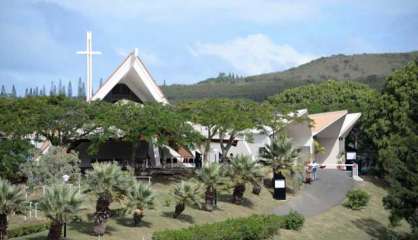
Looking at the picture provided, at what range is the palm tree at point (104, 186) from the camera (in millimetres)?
22812

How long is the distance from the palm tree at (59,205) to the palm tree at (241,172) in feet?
38.6

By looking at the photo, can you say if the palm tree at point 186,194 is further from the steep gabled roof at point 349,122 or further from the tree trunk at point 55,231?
the steep gabled roof at point 349,122

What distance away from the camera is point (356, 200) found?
117 feet

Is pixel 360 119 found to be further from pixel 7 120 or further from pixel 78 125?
pixel 7 120

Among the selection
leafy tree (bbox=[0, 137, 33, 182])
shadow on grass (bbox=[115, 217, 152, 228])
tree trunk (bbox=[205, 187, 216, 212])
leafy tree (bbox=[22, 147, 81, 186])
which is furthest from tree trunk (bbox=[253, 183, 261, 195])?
leafy tree (bbox=[0, 137, 33, 182])

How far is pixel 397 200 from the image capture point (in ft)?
96.9

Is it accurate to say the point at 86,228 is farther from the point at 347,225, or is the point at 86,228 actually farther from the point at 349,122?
the point at 349,122

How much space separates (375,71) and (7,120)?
415ft

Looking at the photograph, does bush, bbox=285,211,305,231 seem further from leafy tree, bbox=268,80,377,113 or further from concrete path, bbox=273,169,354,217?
leafy tree, bbox=268,80,377,113

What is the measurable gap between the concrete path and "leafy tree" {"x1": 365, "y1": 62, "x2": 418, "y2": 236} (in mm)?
2681

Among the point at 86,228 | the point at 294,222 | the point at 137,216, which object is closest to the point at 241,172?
the point at 294,222

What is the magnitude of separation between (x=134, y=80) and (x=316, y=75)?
123 m

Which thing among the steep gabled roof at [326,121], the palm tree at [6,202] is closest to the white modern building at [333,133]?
the steep gabled roof at [326,121]

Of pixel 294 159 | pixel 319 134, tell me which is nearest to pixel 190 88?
pixel 319 134
